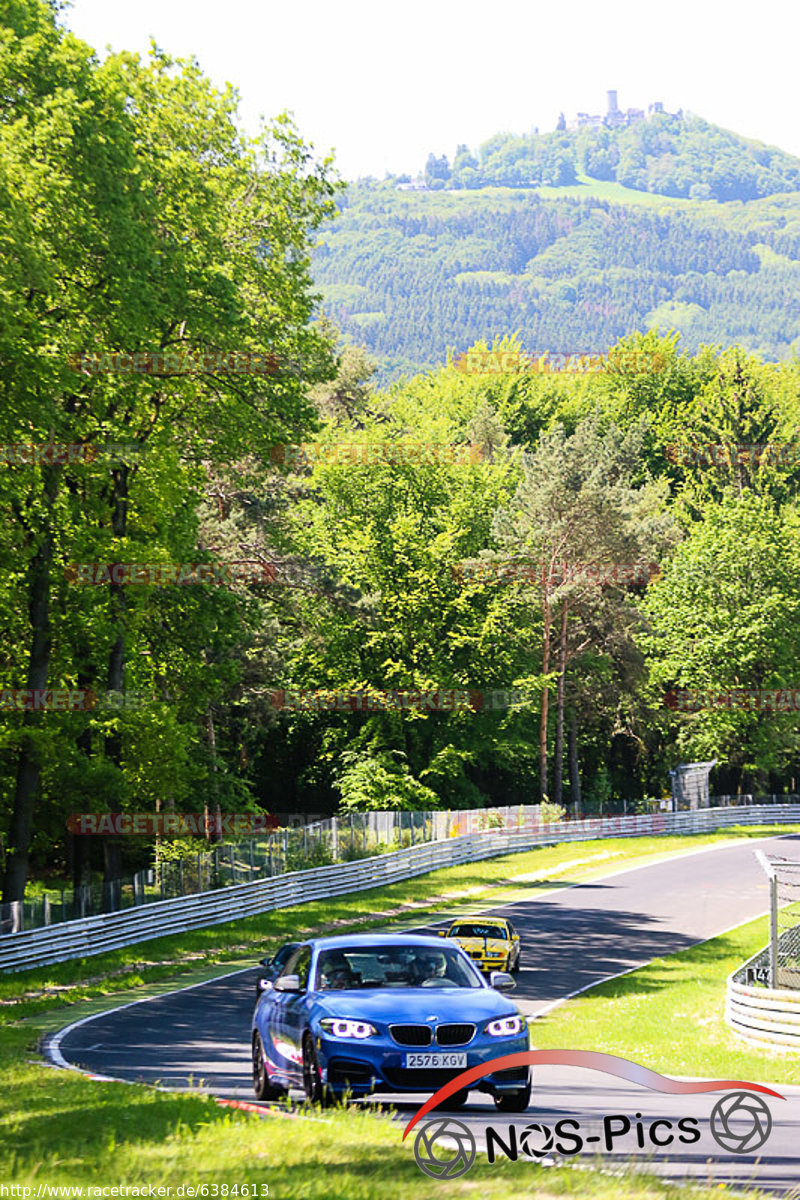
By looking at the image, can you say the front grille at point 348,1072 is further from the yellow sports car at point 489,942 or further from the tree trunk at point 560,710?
the tree trunk at point 560,710

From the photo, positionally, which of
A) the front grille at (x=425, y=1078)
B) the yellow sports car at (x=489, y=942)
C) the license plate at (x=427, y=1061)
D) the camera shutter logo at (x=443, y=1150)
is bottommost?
the yellow sports car at (x=489, y=942)

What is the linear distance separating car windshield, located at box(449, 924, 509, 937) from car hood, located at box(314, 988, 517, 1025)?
54.8 ft

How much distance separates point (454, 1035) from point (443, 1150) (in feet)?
5.80

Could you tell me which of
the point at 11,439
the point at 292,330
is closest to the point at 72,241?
the point at 11,439

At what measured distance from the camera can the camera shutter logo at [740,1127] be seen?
9.92m

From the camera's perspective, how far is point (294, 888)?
39531mm

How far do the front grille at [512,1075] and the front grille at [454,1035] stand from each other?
12.5 inches

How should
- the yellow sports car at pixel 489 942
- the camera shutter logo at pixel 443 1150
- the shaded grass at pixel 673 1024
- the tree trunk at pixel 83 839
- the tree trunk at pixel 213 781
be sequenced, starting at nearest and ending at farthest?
the camera shutter logo at pixel 443 1150, the shaded grass at pixel 673 1024, the yellow sports car at pixel 489 942, the tree trunk at pixel 83 839, the tree trunk at pixel 213 781

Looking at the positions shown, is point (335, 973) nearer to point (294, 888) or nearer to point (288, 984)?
point (288, 984)

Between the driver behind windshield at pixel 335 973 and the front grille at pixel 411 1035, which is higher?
the driver behind windshield at pixel 335 973

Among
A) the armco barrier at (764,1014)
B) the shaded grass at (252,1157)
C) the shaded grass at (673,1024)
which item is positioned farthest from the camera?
the armco barrier at (764,1014)

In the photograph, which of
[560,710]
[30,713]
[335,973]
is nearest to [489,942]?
[30,713]

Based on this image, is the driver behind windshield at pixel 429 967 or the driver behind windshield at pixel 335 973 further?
the driver behind windshield at pixel 429 967

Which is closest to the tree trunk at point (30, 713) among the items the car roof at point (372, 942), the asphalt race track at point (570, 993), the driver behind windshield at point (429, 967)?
the asphalt race track at point (570, 993)
